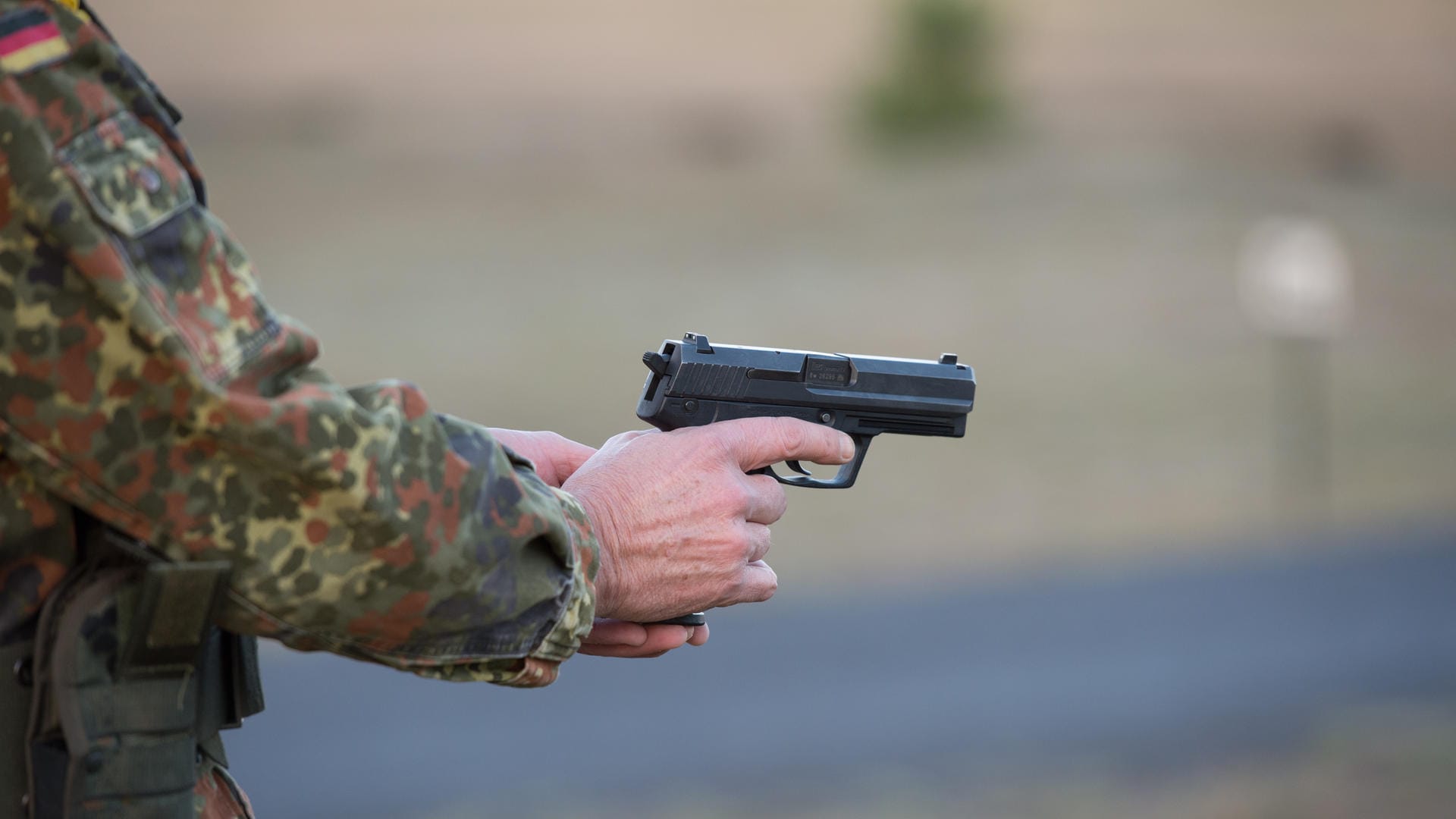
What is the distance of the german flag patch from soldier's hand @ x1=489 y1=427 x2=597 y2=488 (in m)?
1.23

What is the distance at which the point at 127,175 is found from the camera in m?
1.67

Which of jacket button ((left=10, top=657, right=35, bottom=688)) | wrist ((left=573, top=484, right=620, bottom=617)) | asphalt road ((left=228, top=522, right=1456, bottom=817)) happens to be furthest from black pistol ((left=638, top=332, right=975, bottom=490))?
asphalt road ((left=228, top=522, right=1456, bottom=817))

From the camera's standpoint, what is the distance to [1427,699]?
29.3ft

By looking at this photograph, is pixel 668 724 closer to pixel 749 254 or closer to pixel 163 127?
pixel 163 127

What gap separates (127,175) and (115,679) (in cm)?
63

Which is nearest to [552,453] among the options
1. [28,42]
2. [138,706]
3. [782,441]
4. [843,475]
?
[782,441]

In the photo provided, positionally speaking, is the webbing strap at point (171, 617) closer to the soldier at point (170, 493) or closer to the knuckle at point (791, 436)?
the soldier at point (170, 493)

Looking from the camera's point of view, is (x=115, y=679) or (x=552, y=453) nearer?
(x=115, y=679)

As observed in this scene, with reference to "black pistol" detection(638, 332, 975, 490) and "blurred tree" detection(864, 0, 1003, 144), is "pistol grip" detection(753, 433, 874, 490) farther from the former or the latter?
"blurred tree" detection(864, 0, 1003, 144)

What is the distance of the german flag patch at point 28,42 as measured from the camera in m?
1.62

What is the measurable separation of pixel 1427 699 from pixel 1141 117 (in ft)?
117

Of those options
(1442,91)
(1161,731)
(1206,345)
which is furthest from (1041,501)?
(1442,91)

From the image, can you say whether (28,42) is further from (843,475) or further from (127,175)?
(843,475)

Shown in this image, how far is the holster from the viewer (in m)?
1.77
